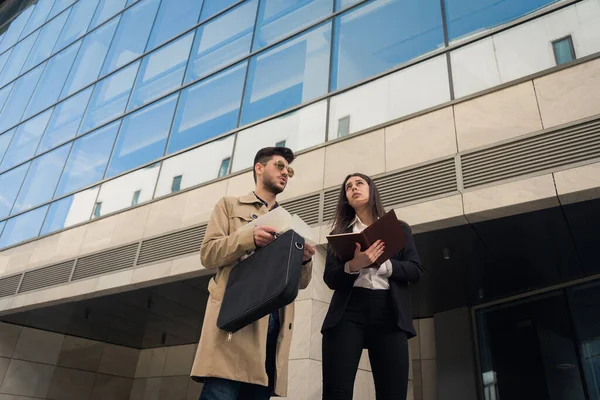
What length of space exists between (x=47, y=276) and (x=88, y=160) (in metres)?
A: 2.85

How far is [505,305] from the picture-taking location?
6.81 m

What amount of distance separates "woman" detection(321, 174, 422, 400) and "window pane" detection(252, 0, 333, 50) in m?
6.69

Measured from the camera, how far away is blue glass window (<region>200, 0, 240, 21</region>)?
988 cm

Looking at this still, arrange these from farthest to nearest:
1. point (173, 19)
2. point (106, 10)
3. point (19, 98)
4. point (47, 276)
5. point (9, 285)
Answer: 1. point (19, 98)
2. point (106, 10)
3. point (173, 19)
4. point (9, 285)
5. point (47, 276)

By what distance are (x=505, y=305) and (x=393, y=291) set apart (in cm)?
541

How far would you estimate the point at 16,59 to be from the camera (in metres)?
16.0

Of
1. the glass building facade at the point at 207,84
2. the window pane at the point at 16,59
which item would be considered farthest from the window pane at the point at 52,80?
the window pane at the point at 16,59

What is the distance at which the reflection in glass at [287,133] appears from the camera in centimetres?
673

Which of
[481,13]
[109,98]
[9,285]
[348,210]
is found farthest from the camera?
[109,98]

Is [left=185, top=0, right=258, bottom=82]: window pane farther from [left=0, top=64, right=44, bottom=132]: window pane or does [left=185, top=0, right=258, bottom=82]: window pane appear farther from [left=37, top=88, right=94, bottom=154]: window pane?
[left=0, top=64, right=44, bottom=132]: window pane

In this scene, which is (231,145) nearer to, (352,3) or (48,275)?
(352,3)

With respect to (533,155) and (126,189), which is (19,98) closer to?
(126,189)

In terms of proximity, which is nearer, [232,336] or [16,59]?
[232,336]

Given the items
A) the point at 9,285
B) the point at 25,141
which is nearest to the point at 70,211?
the point at 9,285
